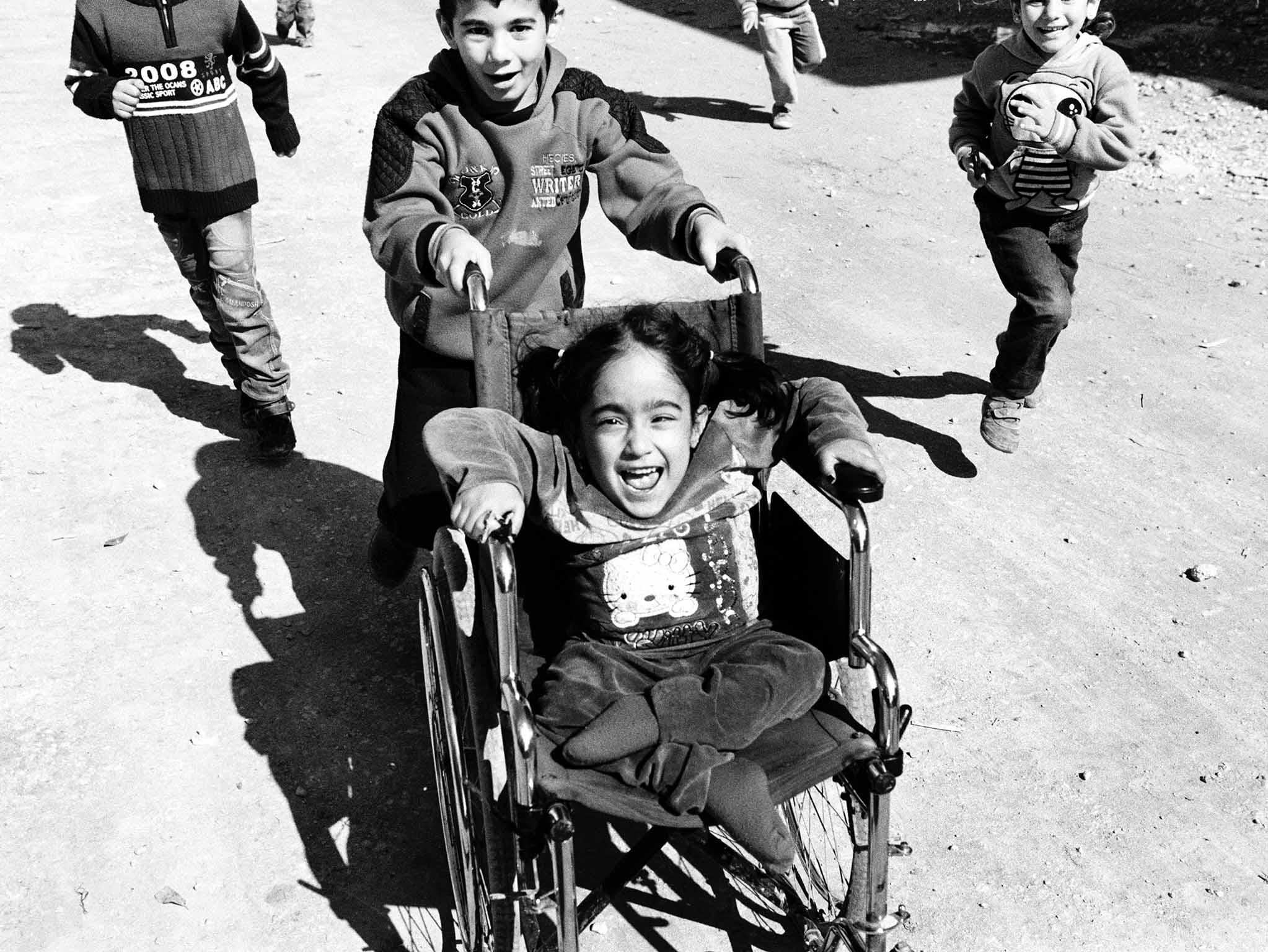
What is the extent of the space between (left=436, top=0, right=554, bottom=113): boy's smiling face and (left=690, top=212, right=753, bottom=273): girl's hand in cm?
52

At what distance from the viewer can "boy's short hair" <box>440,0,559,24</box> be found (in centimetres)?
294

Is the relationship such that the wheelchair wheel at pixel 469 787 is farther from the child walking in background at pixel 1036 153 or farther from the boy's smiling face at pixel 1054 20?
the boy's smiling face at pixel 1054 20

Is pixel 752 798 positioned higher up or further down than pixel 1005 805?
higher up

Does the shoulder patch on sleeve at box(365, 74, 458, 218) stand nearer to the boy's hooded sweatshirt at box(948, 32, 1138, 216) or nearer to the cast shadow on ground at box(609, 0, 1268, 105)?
the boy's hooded sweatshirt at box(948, 32, 1138, 216)

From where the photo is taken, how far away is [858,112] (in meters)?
9.07

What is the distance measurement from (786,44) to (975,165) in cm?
467

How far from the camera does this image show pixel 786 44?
8734mm

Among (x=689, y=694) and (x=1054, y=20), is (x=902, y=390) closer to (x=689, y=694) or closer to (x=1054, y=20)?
(x=1054, y=20)

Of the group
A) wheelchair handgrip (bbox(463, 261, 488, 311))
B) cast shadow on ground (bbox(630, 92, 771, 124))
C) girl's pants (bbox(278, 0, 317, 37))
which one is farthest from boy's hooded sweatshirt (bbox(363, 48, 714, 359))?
girl's pants (bbox(278, 0, 317, 37))

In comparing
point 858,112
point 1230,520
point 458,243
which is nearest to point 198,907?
point 458,243

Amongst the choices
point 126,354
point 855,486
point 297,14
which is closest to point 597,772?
point 855,486

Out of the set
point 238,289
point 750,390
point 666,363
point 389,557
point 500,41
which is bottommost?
point 389,557

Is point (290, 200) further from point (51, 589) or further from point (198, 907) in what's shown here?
point (198, 907)

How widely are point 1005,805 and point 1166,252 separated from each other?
421cm
